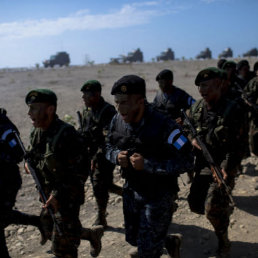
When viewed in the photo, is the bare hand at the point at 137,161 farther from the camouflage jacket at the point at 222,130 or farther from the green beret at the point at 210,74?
the green beret at the point at 210,74

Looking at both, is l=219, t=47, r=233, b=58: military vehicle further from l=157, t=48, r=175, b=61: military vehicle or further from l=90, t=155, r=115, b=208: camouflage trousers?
l=90, t=155, r=115, b=208: camouflage trousers

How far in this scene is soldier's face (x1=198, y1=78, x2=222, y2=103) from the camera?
370 cm

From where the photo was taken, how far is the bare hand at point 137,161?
2.82 metres

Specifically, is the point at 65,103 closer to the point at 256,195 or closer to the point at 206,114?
the point at 256,195

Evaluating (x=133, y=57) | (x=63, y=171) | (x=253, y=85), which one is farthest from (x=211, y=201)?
(x=133, y=57)

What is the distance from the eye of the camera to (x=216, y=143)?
3777 mm

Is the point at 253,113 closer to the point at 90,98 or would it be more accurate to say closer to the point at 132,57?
the point at 90,98

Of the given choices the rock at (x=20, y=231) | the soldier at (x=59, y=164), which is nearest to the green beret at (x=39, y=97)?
the soldier at (x=59, y=164)

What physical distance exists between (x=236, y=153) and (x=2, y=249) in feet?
9.33

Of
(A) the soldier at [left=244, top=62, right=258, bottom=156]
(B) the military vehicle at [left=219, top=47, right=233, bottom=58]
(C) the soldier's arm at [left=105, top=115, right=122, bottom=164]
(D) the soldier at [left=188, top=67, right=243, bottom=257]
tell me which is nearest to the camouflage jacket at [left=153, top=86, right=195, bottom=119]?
(A) the soldier at [left=244, top=62, right=258, bottom=156]

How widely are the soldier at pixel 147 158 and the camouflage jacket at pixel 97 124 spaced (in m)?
1.50

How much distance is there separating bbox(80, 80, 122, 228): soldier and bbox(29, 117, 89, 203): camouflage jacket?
51.0 inches

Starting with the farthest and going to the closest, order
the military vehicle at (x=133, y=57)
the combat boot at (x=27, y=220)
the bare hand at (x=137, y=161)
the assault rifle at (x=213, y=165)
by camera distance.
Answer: the military vehicle at (x=133, y=57), the combat boot at (x=27, y=220), the assault rifle at (x=213, y=165), the bare hand at (x=137, y=161)

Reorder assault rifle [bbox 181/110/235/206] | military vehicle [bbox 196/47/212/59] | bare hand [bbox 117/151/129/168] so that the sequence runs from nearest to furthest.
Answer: bare hand [bbox 117/151/129/168] → assault rifle [bbox 181/110/235/206] → military vehicle [bbox 196/47/212/59]
